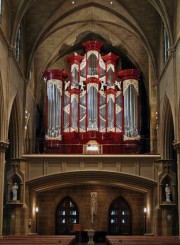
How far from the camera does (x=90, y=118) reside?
31.5m

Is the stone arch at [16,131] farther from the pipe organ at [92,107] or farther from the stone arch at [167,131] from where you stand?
the stone arch at [167,131]

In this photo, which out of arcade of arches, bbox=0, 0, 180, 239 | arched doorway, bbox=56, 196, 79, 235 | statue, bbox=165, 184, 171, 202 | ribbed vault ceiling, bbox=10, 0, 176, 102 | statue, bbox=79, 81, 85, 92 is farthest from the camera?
arched doorway, bbox=56, 196, 79, 235

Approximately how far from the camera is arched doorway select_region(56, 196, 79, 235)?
33750 millimetres

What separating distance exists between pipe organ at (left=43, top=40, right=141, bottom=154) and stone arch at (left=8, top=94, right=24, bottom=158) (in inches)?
94.4

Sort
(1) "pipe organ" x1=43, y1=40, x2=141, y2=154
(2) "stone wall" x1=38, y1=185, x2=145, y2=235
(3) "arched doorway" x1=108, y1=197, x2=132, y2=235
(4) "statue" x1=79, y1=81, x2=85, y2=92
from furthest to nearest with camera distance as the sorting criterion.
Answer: (3) "arched doorway" x1=108, y1=197, x2=132, y2=235
(2) "stone wall" x1=38, y1=185, x2=145, y2=235
(4) "statue" x1=79, y1=81, x2=85, y2=92
(1) "pipe organ" x1=43, y1=40, x2=141, y2=154

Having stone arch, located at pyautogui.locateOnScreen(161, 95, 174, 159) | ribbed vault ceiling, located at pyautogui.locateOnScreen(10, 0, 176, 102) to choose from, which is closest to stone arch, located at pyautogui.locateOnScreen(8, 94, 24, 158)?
ribbed vault ceiling, located at pyautogui.locateOnScreen(10, 0, 176, 102)

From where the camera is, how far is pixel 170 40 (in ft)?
83.6

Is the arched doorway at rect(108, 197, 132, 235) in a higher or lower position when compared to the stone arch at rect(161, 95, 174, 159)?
lower

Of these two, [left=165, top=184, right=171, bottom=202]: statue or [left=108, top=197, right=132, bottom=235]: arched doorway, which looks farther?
[left=108, top=197, right=132, bottom=235]: arched doorway

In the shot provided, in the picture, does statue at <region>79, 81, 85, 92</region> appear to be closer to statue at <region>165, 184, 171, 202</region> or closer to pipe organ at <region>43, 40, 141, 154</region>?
pipe organ at <region>43, 40, 141, 154</region>

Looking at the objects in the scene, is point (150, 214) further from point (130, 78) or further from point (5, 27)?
point (5, 27)

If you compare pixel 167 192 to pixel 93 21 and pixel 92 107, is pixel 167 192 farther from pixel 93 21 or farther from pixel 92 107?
pixel 93 21

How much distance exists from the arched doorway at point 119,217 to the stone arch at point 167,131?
6721 mm

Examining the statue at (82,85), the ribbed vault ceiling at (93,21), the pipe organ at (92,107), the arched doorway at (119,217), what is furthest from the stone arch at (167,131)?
the arched doorway at (119,217)
